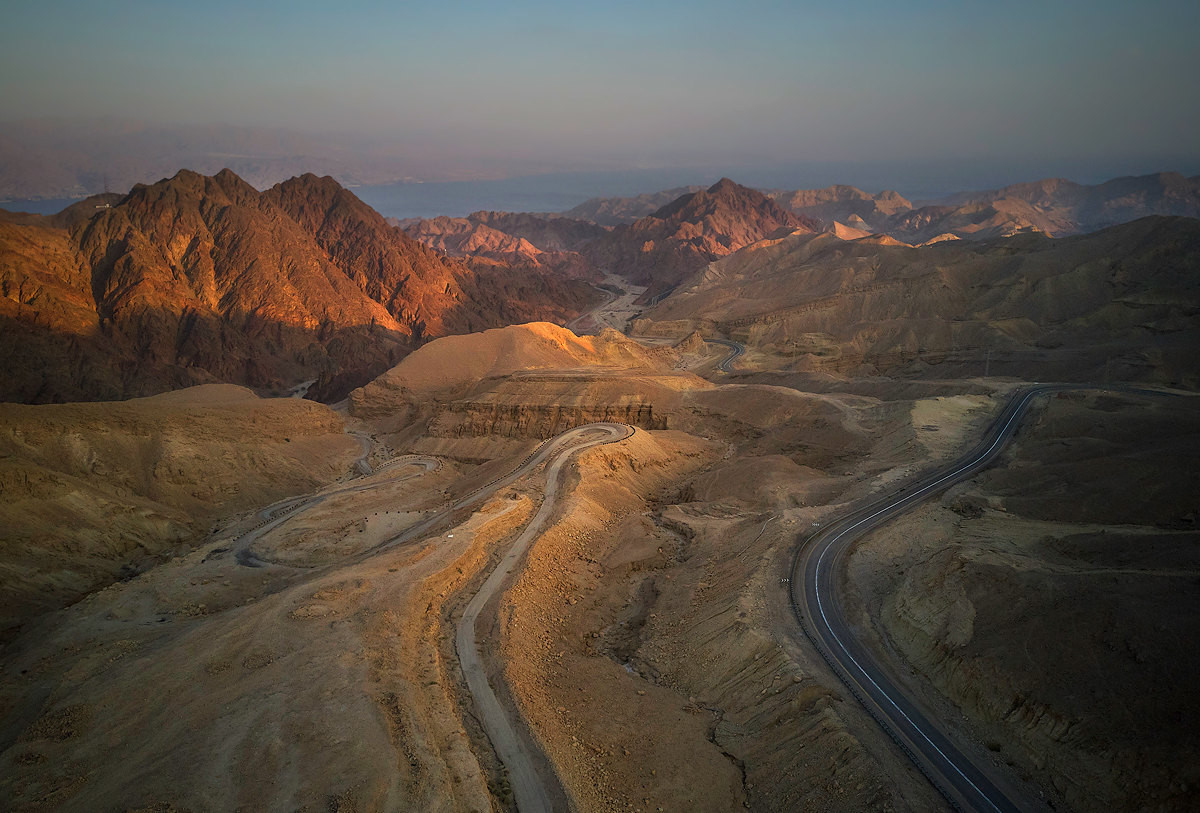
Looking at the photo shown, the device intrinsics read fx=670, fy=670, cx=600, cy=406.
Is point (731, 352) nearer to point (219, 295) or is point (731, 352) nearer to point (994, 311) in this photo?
point (994, 311)

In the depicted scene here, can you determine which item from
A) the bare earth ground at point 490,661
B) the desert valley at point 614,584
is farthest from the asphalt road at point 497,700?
the bare earth ground at point 490,661

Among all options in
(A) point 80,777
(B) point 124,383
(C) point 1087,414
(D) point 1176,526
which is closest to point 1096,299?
(C) point 1087,414

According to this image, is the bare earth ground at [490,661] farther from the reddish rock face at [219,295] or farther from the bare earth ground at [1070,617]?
the reddish rock face at [219,295]

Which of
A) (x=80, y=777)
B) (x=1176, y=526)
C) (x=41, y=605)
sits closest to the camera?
(x=80, y=777)

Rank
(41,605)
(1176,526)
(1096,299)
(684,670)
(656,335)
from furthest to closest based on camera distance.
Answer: (656,335)
(1096,299)
(41,605)
(1176,526)
(684,670)

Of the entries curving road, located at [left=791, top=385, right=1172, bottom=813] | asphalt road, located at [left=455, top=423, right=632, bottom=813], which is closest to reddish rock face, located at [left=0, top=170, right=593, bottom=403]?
asphalt road, located at [left=455, top=423, right=632, bottom=813]

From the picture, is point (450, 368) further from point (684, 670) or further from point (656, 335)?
point (684, 670)
